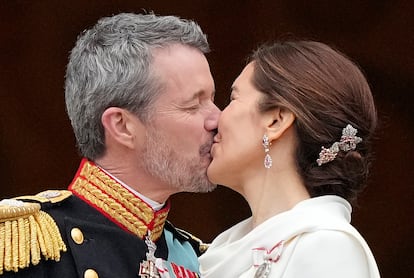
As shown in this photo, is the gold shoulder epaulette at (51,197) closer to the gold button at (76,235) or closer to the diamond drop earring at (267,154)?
the gold button at (76,235)

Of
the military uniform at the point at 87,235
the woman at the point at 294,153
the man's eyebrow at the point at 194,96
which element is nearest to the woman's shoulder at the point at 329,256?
the woman at the point at 294,153

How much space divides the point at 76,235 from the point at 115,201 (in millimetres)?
130

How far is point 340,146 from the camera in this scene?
230 centimetres

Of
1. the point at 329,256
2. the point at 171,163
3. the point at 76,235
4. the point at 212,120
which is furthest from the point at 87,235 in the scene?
the point at 329,256

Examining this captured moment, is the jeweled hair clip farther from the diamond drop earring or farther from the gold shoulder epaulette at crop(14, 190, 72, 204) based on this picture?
the gold shoulder epaulette at crop(14, 190, 72, 204)

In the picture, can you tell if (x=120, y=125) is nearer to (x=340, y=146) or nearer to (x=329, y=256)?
(x=340, y=146)

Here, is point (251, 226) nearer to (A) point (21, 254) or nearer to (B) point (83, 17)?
(A) point (21, 254)

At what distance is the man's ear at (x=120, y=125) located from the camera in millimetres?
2523

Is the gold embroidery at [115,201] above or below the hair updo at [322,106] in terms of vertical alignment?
below

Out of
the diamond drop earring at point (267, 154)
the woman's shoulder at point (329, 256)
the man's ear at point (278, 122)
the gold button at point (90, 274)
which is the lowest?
the gold button at point (90, 274)

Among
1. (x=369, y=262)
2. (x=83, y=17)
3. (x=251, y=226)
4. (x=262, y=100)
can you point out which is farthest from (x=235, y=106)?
(x=83, y=17)

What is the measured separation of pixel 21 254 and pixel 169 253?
0.40 metres

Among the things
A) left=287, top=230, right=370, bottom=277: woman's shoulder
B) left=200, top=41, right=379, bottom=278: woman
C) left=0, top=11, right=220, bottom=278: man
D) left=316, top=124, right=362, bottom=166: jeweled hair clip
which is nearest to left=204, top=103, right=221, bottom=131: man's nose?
left=0, top=11, right=220, bottom=278: man

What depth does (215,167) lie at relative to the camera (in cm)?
243
